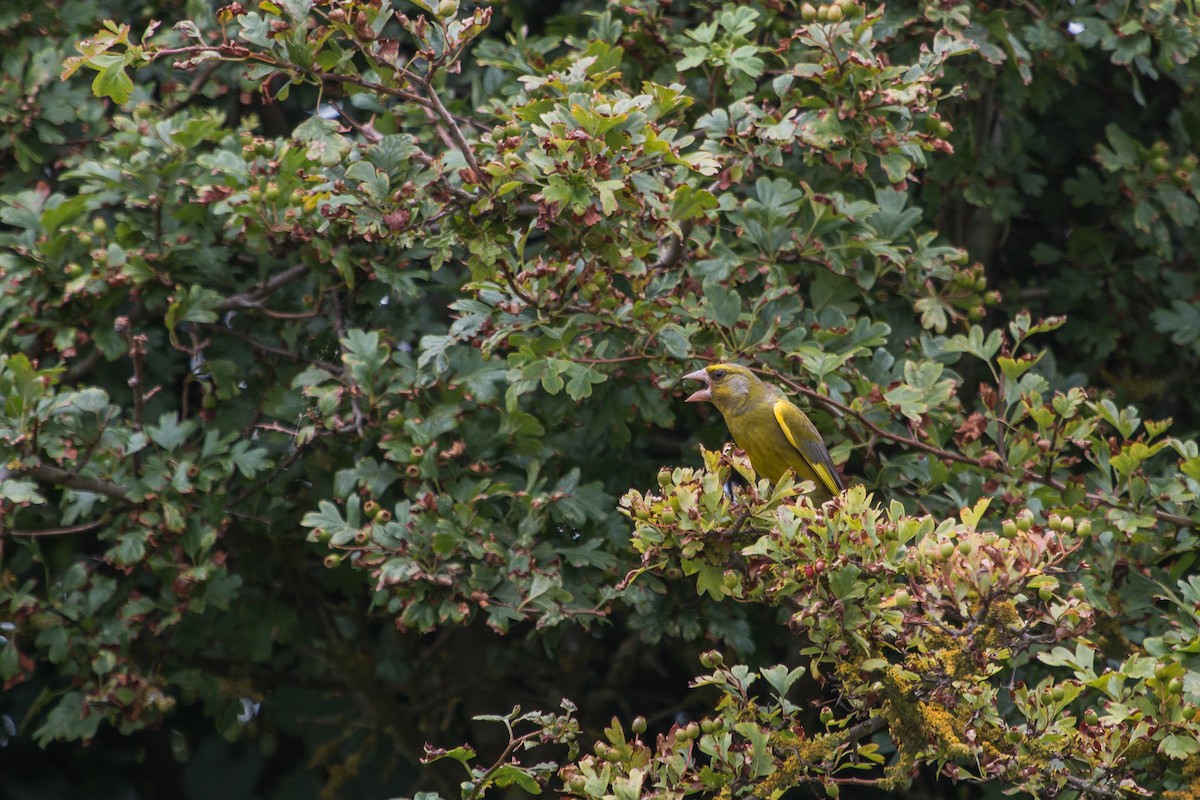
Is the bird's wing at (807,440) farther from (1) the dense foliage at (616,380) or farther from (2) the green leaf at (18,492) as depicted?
(2) the green leaf at (18,492)

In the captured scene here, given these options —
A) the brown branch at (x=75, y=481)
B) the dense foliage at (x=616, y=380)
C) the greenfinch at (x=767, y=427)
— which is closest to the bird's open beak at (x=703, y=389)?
the greenfinch at (x=767, y=427)

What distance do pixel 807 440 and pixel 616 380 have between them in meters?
0.68

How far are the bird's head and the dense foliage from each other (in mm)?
143

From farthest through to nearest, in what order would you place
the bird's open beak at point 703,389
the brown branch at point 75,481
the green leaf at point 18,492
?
the bird's open beak at point 703,389, the brown branch at point 75,481, the green leaf at point 18,492

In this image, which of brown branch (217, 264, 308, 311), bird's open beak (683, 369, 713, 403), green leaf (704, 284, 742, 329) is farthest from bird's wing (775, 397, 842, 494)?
brown branch (217, 264, 308, 311)

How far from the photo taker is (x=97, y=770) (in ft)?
19.6

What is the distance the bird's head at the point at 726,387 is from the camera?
4176 millimetres

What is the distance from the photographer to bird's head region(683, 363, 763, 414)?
4176mm

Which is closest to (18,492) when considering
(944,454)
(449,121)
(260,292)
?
(260,292)

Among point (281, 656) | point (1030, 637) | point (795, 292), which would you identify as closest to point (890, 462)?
point (795, 292)

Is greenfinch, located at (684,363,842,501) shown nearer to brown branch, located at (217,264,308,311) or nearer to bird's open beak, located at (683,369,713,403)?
bird's open beak, located at (683,369,713,403)

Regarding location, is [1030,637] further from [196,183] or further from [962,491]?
[196,183]

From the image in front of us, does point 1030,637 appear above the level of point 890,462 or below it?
above

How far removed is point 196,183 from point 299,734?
2.53m
